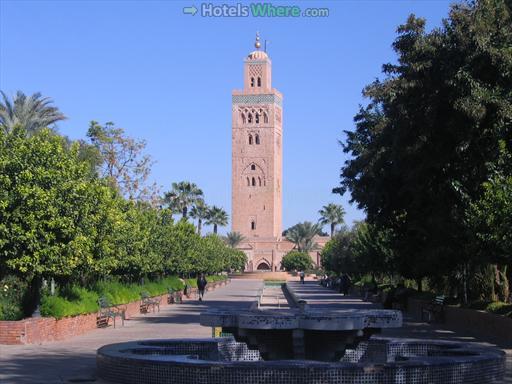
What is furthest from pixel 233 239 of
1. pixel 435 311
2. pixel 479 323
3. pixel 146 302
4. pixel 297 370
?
pixel 297 370

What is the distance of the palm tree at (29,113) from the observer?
39.4 metres

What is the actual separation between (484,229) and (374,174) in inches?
324

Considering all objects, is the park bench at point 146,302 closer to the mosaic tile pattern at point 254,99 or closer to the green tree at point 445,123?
the green tree at point 445,123

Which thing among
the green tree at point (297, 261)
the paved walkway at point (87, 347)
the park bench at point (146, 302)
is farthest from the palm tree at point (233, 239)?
the paved walkway at point (87, 347)

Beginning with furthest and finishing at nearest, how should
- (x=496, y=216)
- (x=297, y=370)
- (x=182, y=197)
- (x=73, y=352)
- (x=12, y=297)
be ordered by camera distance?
(x=182, y=197)
(x=12, y=297)
(x=496, y=216)
(x=73, y=352)
(x=297, y=370)

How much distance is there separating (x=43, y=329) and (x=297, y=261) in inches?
3788

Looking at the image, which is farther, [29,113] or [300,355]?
[29,113]

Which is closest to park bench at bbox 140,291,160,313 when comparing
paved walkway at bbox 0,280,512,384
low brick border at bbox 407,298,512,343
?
paved walkway at bbox 0,280,512,384

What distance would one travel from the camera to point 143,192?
5150cm

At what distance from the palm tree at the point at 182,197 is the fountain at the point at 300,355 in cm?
5856

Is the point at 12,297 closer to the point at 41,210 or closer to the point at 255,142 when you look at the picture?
the point at 41,210

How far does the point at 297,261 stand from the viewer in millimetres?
115000

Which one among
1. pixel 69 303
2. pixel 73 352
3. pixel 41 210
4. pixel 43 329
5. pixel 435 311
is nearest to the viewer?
pixel 73 352

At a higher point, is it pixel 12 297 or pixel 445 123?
pixel 445 123
